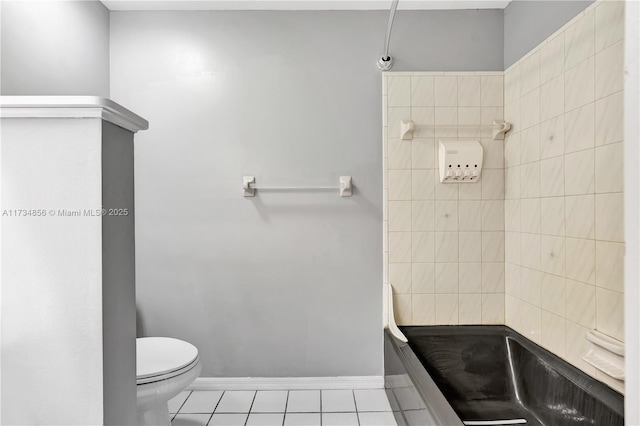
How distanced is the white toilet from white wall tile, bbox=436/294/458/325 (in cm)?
139

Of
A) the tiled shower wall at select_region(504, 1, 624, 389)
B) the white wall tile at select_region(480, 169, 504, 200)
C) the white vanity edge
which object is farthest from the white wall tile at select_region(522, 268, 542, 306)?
the white vanity edge

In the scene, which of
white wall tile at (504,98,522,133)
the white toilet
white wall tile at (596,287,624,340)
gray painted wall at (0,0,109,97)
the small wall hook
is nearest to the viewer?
white wall tile at (596,287,624,340)

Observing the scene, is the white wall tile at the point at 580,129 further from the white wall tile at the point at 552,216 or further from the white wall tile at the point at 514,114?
the white wall tile at the point at 514,114

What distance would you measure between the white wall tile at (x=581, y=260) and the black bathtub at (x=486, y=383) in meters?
0.40

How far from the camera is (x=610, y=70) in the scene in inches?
58.1

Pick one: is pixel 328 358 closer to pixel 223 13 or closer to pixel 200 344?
pixel 200 344

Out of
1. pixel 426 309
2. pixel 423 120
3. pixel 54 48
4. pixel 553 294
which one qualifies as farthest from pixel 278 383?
pixel 54 48

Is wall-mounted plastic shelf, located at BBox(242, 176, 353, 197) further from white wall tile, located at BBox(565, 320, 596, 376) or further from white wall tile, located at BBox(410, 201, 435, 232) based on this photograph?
white wall tile, located at BBox(565, 320, 596, 376)

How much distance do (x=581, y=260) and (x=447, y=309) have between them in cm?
87

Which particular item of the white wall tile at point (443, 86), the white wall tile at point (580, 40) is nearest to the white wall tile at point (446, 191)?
the white wall tile at point (443, 86)

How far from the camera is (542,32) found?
1933mm

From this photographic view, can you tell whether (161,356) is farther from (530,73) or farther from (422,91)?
(530,73)

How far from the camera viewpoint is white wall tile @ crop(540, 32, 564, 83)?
5.81ft

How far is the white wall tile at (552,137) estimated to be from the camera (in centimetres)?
→ 177
